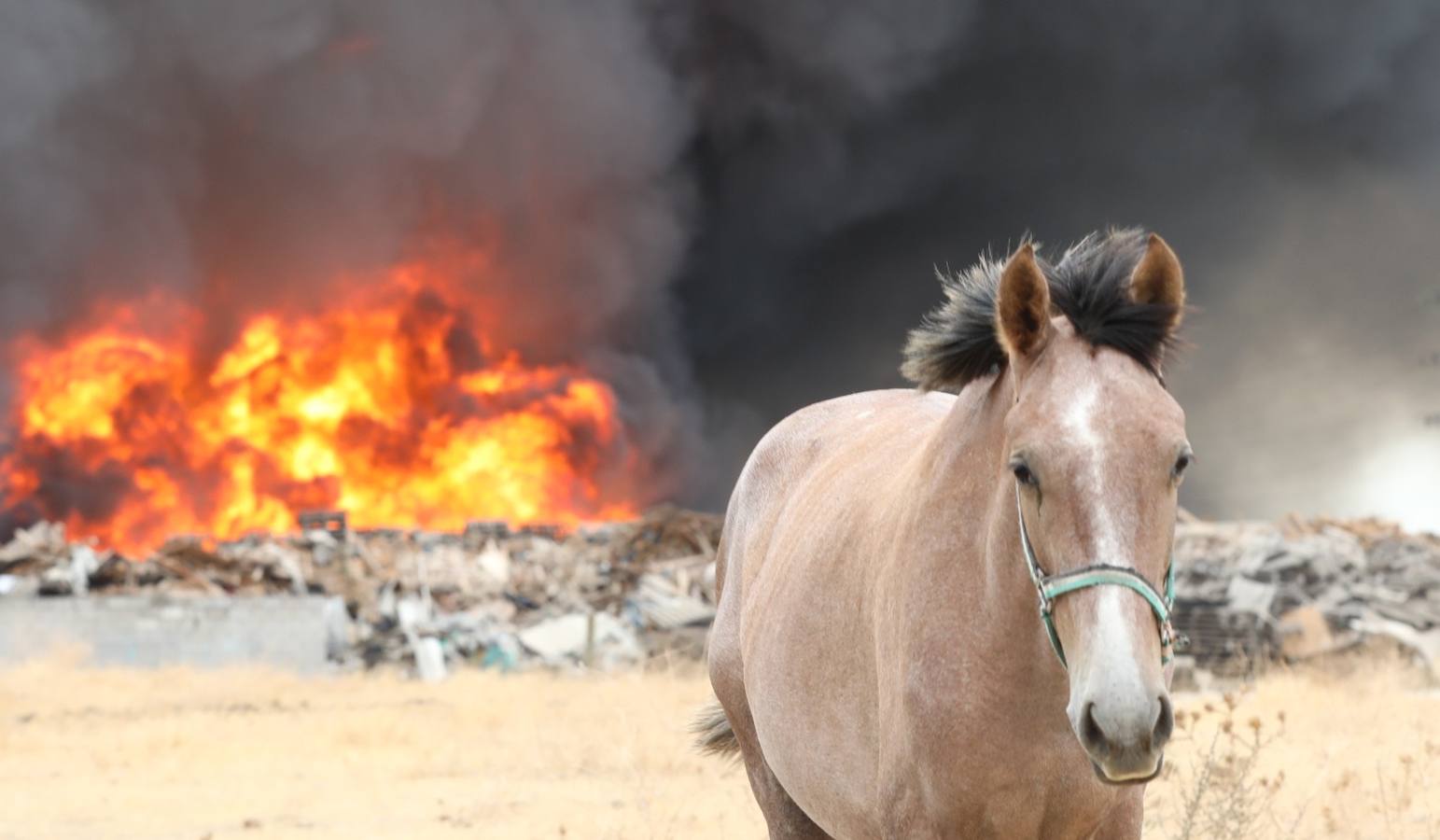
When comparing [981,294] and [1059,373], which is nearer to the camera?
[1059,373]

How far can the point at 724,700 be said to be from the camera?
4.70m

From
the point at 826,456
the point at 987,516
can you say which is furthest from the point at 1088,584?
the point at 826,456

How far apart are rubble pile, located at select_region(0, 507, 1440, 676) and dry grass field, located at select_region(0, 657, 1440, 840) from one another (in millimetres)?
2494

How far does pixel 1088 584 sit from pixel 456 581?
2313 centimetres

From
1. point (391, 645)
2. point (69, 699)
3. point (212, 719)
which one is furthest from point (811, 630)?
point (391, 645)

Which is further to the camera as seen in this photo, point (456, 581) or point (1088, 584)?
point (456, 581)

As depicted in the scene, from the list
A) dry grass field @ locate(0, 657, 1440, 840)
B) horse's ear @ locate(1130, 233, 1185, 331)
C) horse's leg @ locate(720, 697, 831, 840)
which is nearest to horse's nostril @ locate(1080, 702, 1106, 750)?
horse's ear @ locate(1130, 233, 1185, 331)

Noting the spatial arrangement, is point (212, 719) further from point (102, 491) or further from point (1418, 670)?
point (102, 491)

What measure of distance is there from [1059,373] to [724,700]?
2.58 meters

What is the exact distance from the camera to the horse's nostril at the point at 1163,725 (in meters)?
2.09

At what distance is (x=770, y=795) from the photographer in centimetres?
436

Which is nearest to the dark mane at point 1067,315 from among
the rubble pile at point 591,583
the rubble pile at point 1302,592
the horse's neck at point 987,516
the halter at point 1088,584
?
the horse's neck at point 987,516

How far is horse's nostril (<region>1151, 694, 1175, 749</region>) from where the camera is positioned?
2.09m

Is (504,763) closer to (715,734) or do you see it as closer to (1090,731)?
(715,734)
